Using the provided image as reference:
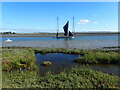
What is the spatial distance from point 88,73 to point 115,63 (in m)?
6.45

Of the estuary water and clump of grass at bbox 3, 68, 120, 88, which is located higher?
the estuary water

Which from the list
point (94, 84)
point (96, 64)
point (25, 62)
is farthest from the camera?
point (96, 64)

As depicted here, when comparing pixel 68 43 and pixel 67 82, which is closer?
pixel 67 82

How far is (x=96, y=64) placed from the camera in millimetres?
12797

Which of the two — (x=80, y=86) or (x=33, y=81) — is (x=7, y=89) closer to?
(x=33, y=81)

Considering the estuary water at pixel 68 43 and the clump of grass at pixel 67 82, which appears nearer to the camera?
the clump of grass at pixel 67 82

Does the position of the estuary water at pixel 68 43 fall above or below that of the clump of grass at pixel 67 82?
above

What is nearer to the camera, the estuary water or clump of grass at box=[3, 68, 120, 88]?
clump of grass at box=[3, 68, 120, 88]

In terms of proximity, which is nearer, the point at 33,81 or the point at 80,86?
the point at 80,86

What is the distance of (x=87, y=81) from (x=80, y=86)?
61 centimetres

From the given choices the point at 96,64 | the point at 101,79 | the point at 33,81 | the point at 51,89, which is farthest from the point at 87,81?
the point at 96,64

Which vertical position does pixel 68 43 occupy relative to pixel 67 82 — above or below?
above

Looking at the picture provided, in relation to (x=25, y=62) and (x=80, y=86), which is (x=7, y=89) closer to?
(x=80, y=86)

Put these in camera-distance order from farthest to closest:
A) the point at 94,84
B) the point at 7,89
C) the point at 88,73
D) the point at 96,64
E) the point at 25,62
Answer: the point at 96,64 → the point at 25,62 → the point at 88,73 → the point at 94,84 → the point at 7,89
